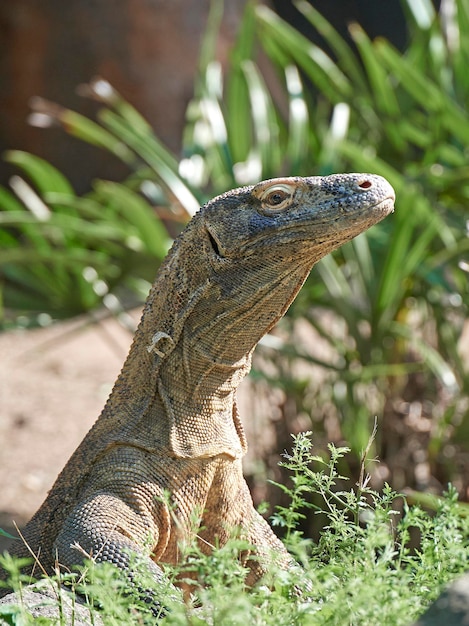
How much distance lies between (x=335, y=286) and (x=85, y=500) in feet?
7.61

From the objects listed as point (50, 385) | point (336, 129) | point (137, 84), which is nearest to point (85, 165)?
point (137, 84)

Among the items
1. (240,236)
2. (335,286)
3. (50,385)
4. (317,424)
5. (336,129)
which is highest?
(336,129)

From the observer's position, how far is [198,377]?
10.5ft

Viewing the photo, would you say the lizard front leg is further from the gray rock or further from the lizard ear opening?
the lizard ear opening

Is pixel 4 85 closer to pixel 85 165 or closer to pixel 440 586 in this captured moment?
pixel 85 165

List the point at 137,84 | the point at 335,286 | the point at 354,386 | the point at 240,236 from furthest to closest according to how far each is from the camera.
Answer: the point at 137,84
the point at 354,386
the point at 335,286
the point at 240,236

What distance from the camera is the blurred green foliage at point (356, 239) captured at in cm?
520

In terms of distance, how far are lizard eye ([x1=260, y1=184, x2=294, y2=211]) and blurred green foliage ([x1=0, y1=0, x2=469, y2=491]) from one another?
6.14ft

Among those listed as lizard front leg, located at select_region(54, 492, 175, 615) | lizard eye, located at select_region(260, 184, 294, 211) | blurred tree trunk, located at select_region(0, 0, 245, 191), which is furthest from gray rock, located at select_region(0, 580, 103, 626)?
blurred tree trunk, located at select_region(0, 0, 245, 191)

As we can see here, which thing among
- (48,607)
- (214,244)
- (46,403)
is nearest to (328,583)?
(48,607)

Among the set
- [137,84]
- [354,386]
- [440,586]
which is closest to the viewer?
[440,586]

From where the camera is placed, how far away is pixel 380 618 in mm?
1949

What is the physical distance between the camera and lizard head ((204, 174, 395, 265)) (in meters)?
2.94

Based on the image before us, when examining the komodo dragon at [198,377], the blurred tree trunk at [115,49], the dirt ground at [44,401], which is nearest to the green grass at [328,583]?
the komodo dragon at [198,377]
